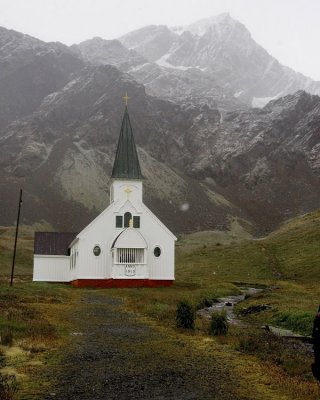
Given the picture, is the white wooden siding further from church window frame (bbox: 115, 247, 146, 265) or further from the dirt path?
the dirt path

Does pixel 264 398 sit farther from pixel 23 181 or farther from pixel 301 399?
pixel 23 181

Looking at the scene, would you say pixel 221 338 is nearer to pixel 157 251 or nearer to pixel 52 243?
pixel 157 251

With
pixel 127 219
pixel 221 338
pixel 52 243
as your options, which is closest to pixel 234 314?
pixel 221 338

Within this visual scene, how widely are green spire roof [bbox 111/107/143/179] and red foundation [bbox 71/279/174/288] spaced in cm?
1456

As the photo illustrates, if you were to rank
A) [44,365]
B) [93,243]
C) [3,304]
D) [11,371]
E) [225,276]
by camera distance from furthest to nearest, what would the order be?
[225,276]
[93,243]
[3,304]
[44,365]
[11,371]

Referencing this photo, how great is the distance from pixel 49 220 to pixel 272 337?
154830mm

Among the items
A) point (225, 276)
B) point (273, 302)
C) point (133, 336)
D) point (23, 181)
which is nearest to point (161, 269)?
point (225, 276)

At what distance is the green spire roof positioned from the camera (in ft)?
226

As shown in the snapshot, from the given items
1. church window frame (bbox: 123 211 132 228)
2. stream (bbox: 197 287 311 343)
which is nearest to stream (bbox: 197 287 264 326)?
stream (bbox: 197 287 311 343)

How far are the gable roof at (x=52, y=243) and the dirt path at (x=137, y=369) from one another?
4654 centimetres

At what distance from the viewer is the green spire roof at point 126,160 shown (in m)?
68.8

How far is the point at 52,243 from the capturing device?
233 feet

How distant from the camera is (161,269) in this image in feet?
205

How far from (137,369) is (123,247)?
44523 mm
